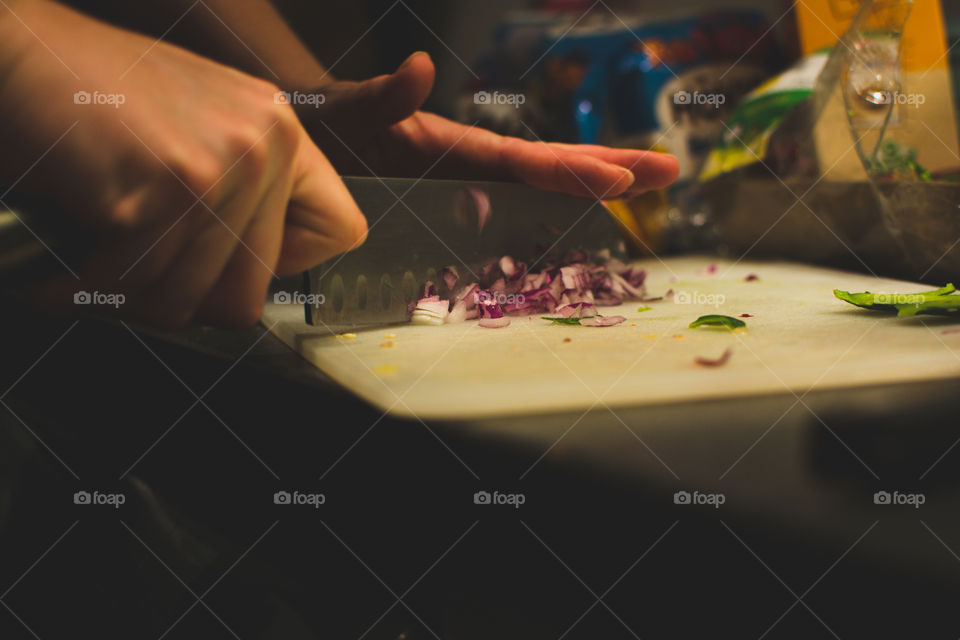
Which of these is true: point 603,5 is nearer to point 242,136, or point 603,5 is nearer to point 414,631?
point 242,136

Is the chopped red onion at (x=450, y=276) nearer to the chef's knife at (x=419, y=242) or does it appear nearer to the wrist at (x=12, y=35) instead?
the chef's knife at (x=419, y=242)

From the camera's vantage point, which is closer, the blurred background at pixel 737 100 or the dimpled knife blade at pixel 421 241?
the dimpled knife blade at pixel 421 241

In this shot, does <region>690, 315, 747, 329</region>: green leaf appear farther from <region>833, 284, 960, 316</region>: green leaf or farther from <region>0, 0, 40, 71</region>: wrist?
<region>0, 0, 40, 71</region>: wrist

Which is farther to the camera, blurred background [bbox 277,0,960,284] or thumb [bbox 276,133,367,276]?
blurred background [bbox 277,0,960,284]

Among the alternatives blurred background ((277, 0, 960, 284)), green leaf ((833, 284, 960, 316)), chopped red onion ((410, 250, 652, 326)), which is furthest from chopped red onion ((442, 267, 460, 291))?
blurred background ((277, 0, 960, 284))

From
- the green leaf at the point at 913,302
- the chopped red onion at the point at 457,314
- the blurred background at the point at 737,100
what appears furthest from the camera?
the blurred background at the point at 737,100

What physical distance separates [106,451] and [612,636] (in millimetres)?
453

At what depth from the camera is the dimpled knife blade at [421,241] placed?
0.66 metres

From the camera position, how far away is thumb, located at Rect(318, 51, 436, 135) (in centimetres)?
61

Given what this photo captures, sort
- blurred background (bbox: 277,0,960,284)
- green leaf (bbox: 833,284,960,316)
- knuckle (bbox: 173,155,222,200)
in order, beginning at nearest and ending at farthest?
1. knuckle (bbox: 173,155,222,200)
2. green leaf (bbox: 833,284,960,316)
3. blurred background (bbox: 277,0,960,284)

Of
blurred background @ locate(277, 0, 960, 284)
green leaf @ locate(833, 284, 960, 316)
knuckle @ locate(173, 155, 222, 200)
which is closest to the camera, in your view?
knuckle @ locate(173, 155, 222, 200)

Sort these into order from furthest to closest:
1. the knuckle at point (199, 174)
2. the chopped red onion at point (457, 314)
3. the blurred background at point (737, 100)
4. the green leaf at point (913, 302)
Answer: the blurred background at point (737, 100) → the chopped red onion at point (457, 314) → the green leaf at point (913, 302) → the knuckle at point (199, 174)

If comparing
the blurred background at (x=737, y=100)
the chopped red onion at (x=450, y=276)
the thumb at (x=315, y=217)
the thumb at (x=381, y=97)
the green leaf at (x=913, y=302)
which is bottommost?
the thumb at (x=315, y=217)

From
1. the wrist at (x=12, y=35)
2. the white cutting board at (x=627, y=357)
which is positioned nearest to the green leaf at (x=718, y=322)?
the white cutting board at (x=627, y=357)
